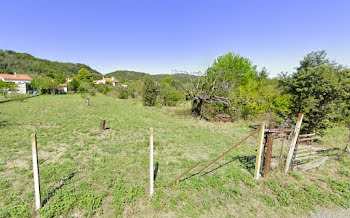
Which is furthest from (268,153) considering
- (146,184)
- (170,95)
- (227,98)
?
(170,95)

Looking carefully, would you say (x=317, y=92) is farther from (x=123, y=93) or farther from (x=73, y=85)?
(x=73, y=85)

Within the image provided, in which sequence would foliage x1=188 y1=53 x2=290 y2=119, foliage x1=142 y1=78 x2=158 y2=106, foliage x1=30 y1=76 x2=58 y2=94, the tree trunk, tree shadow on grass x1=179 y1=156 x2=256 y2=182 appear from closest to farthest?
tree shadow on grass x1=179 y1=156 x2=256 y2=182, foliage x1=188 y1=53 x2=290 y2=119, the tree trunk, foliage x1=142 y1=78 x2=158 y2=106, foliage x1=30 y1=76 x2=58 y2=94

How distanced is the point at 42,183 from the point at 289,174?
606 centimetres

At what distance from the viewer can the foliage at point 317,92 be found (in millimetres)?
5898

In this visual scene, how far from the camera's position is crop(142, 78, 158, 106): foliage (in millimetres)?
Result: 19297

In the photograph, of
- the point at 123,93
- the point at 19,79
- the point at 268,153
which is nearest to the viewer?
the point at 268,153

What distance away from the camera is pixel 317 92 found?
6141mm

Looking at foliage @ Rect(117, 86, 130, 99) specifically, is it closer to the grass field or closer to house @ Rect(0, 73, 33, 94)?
house @ Rect(0, 73, 33, 94)

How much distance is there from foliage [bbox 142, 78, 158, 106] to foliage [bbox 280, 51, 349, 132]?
1495cm

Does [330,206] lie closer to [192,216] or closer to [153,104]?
[192,216]

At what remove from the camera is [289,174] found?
401 centimetres

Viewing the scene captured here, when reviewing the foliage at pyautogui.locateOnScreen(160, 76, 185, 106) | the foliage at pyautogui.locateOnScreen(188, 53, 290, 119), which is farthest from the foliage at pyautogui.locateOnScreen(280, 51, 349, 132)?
the foliage at pyautogui.locateOnScreen(160, 76, 185, 106)

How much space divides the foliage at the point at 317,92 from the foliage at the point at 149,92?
49.1ft

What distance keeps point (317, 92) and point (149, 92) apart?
53.0 ft
